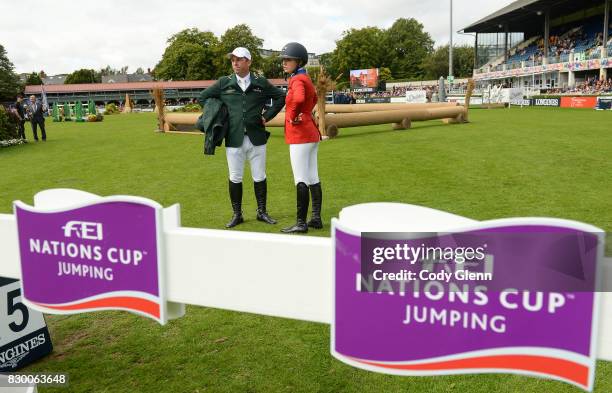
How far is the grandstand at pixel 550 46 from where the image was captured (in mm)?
37812

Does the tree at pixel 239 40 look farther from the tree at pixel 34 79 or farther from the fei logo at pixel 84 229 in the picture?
the fei logo at pixel 84 229

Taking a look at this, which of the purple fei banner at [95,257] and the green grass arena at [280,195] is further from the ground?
the purple fei banner at [95,257]

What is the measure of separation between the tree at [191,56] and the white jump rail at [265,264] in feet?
238

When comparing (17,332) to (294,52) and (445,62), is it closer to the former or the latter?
(294,52)

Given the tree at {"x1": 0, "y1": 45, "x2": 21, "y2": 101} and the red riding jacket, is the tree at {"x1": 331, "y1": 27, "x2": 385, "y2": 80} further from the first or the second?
the red riding jacket

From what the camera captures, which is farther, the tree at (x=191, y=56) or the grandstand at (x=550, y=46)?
the tree at (x=191, y=56)

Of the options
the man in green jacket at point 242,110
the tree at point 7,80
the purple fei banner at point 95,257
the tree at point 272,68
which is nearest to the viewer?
the purple fei banner at point 95,257

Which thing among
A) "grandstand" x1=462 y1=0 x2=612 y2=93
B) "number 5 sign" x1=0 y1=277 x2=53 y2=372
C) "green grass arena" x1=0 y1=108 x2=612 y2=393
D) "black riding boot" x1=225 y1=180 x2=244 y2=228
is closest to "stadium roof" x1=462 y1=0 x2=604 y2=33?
"grandstand" x1=462 y1=0 x2=612 y2=93

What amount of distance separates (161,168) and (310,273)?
9.25 metres

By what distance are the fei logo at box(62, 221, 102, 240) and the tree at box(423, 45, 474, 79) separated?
8256 cm

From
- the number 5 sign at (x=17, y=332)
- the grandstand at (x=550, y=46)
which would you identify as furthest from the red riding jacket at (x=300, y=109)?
the grandstand at (x=550, y=46)

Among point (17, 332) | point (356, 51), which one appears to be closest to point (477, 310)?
point (17, 332)

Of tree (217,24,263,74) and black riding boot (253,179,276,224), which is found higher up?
tree (217,24,263,74)

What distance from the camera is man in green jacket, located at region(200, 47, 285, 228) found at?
539cm
